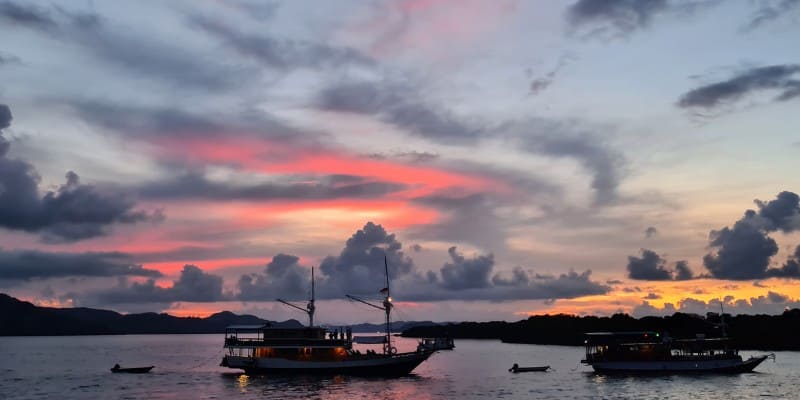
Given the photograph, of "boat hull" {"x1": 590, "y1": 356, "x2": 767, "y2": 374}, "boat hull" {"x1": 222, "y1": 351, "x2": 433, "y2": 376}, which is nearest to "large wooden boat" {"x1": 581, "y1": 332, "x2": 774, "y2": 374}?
"boat hull" {"x1": 590, "y1": 356, "x2": 767, "y2": 374}

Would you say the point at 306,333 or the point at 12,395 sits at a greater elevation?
the point at 306,333

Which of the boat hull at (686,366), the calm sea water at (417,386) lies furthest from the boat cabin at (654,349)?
the calm sea water at (417,386)

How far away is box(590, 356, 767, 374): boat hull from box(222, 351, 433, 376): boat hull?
33012mm

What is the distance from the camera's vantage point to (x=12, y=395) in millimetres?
96250

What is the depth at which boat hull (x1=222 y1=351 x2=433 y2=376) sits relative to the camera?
350 feet

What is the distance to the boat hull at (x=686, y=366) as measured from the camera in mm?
110750

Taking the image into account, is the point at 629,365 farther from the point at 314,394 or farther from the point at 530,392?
the point at 314,394

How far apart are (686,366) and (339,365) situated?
55.5 meters

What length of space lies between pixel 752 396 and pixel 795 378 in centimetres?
2879

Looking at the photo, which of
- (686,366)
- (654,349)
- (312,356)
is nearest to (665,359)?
(654,349)

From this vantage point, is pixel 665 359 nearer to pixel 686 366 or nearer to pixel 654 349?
pixel 654 349

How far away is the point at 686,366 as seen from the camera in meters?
111

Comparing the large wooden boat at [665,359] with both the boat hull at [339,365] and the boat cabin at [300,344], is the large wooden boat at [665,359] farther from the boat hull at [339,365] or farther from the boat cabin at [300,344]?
the boat cabin at [300,344]

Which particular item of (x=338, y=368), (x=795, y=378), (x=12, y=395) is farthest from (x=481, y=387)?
(x=12, y=395)
